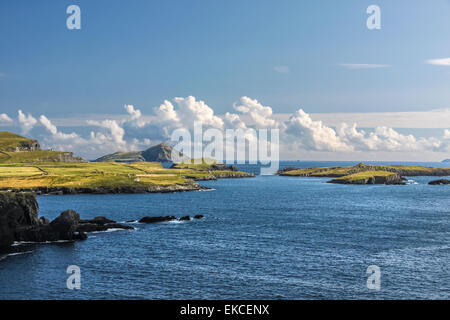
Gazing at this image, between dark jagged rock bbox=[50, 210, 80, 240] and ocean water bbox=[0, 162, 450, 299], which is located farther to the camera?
dark jagged rock bbox=[50, 210, 80, 240]

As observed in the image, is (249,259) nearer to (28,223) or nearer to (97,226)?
(97,226)

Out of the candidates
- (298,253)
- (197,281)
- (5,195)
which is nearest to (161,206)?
(5,195)

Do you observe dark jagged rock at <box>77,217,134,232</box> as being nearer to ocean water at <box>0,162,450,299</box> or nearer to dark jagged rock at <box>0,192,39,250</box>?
ocean water at <box>0,162,450,299</box>

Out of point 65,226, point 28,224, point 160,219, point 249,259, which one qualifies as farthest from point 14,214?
point 249,259

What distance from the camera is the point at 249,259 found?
7344 centimetres

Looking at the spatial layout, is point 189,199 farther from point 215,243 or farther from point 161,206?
point 215,243

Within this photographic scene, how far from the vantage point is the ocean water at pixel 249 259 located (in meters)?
56.8

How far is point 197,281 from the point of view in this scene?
198 ft

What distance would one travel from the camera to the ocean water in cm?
5678

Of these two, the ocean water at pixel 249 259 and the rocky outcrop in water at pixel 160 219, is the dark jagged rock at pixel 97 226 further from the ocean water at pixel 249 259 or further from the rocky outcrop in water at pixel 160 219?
the rocky outcrop in water at pixel 160 219

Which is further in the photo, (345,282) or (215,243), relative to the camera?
(215,243)

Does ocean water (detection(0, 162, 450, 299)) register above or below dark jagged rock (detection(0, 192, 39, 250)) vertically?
below

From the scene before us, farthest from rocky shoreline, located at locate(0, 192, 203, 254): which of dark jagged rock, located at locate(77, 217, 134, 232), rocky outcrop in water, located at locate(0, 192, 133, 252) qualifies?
dark jagged rock, located at locate(77, 217, 134, 232)
